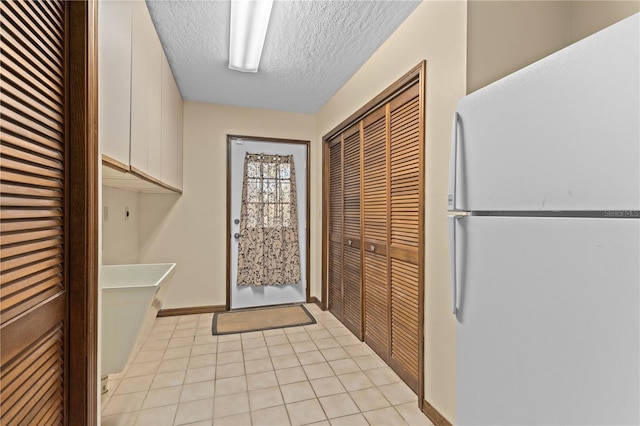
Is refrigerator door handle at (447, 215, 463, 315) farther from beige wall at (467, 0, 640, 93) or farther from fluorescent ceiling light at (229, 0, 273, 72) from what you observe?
fluorescent ceiling light at (229, 0, 273, 72)

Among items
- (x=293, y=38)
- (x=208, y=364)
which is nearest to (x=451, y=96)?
(x=293, y=38)

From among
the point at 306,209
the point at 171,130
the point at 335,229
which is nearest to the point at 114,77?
the point at 171,130

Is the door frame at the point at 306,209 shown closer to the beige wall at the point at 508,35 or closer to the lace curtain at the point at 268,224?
the lace curtain at the point at 268,224

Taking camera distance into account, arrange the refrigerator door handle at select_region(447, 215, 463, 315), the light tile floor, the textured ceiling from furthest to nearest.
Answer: the textured ceiling, the light tile floor, the refrigerator door handle at select_region(447, 215, 463, 315)

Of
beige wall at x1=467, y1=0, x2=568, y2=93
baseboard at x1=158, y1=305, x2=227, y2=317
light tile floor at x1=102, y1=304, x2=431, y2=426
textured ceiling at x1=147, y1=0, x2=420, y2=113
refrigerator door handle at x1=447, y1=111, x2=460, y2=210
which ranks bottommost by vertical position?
light tile floor at x1=102, y1=304, x2=431, y2=426

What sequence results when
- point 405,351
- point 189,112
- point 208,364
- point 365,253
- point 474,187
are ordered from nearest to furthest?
point 474,187 < point 405,351 < point 208,364 < point 365,253 < point 189,112

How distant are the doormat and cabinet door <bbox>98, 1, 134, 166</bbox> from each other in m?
2.13

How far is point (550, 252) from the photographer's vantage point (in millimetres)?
789

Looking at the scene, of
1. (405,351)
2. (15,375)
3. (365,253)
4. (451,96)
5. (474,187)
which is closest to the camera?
(15,375)

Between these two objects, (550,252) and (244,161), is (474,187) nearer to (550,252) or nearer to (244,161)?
(550,252)

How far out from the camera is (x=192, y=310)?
346 centimetres

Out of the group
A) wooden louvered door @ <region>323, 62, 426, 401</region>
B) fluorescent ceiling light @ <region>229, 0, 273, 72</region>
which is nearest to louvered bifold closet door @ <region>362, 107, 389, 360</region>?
wooden louvered door @ <region>323, 62, 426, 401</region>

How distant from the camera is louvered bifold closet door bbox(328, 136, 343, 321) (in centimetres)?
319

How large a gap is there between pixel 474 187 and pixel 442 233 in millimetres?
662
